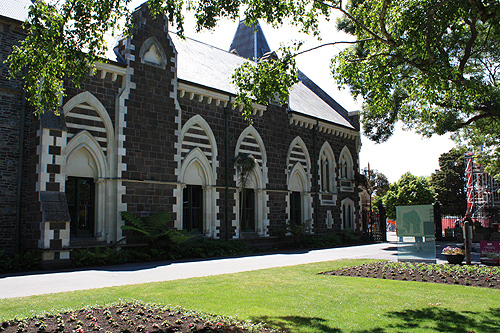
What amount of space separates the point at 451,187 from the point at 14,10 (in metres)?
63.2

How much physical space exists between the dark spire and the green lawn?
91.2ft

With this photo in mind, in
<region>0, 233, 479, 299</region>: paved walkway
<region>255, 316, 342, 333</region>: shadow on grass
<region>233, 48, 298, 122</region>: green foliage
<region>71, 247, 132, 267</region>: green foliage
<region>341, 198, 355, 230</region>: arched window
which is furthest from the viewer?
<region>341, 198, 355, 230</region>: arched window

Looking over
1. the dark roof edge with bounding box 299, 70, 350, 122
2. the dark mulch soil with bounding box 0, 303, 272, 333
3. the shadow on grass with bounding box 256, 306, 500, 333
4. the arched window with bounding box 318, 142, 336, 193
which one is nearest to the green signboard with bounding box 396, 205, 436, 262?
the shadow on grass with bounding box 256, 306, 500, 333

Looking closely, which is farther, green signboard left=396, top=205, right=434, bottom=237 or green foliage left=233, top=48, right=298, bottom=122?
green signboard left=396, top=205, right=434, bottom=237

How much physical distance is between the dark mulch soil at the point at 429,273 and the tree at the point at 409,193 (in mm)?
20191

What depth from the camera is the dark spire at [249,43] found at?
36312 millimetres

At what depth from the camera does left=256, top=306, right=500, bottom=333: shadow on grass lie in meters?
6.43

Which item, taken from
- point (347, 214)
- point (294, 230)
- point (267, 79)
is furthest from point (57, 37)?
point (347, 214)

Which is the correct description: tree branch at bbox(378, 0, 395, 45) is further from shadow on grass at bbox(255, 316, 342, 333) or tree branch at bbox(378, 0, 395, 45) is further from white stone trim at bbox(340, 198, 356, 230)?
white stone trim at bbox(340, 198, 356, 230)

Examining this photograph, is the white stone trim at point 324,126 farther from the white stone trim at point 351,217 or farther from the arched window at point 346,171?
the white stone trim at point 351,217

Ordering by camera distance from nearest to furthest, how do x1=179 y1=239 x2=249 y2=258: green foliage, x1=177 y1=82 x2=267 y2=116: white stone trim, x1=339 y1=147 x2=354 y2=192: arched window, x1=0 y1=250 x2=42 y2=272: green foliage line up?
x1=0 y1=250 x2=42 y2=272: green foliage
x1=179 y1=239 x2=249 y2=258: green foliage
x1=177 y1=82 x2=267 y2=116: white stone trim
x1=339 y1=147 x2=354 y2=192: arched window

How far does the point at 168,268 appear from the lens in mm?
14273

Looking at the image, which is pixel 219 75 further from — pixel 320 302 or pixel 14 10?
pixel 320 302

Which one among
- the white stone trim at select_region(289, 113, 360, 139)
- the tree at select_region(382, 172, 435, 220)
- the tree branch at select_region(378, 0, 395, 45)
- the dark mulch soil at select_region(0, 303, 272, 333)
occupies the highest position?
the white stone trim at select_region(289, 113, 360, 139)
